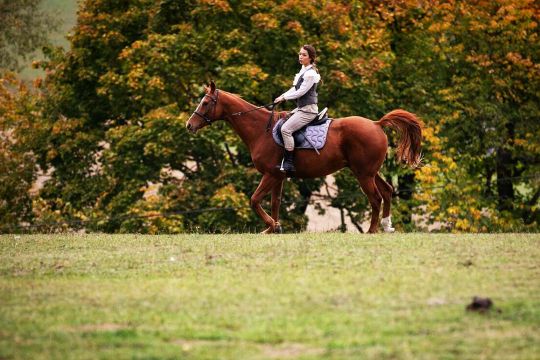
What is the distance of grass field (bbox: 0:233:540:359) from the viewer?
882 centimetres

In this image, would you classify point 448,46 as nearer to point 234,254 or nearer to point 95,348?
point 234,254

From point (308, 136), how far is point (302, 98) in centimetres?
72

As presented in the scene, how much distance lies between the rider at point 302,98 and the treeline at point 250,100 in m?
12.0

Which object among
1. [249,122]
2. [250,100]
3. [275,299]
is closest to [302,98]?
[249,122]

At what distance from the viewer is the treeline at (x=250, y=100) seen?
3155 centimetres

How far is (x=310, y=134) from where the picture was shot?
17.5m

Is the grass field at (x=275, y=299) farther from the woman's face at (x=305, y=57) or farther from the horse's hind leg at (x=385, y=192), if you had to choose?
the woman's face at (x=305, y=57)

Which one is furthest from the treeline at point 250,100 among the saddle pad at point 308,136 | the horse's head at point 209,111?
the saddle pad at point 308,136

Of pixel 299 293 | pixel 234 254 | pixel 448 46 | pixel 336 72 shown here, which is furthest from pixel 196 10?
pixel 299 293

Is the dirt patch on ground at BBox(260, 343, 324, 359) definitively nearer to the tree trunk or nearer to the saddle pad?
the saddle pad

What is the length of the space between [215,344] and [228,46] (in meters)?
24.3

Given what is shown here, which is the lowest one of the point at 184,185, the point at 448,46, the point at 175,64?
the point at 184,185

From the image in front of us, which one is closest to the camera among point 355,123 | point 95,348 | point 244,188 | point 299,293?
point 95,348

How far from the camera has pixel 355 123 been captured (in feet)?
57.7
